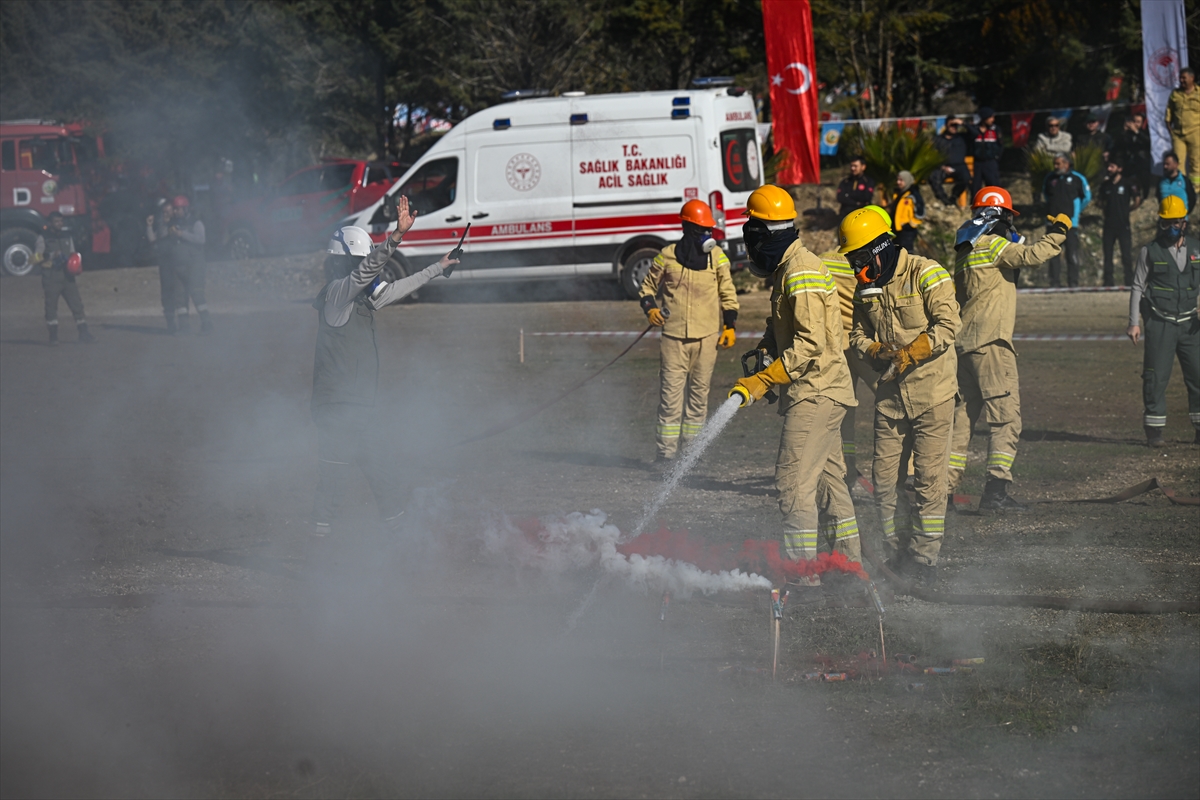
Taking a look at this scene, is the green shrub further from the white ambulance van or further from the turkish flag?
the white ambulance van

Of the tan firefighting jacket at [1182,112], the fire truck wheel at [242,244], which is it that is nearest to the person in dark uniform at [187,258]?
the fire truck wheel at [242,244]

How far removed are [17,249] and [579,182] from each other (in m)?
11.4

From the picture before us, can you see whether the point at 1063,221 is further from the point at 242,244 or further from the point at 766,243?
the point at 242,244

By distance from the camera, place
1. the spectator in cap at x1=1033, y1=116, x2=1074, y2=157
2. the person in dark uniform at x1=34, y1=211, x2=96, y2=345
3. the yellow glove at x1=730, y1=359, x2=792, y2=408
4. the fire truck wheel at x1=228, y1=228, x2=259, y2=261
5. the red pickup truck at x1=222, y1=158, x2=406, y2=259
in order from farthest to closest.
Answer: the fire truck wheel at x1=228, y1=228, x2=259, y2=261 → the red pickup truck at x1=222, y1=158, x2=406, y2=259 → the spectator in cap at x1=1033, y1=116, x2=1074, y2=157 → the person in dark uniform at x1=34, y1=211, x2=96, y2=345 → the yellow glove at x1=730, y1=359, x2=792, y2=408

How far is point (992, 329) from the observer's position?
6.79m

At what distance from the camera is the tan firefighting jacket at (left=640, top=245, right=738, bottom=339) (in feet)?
26.8

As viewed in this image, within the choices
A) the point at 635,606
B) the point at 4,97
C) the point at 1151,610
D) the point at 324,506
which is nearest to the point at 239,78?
the point at 4,97

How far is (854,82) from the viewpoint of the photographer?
990 inches

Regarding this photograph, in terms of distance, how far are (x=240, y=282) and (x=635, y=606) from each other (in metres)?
16.1

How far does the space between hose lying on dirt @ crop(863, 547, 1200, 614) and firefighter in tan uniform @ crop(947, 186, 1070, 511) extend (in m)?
1.47

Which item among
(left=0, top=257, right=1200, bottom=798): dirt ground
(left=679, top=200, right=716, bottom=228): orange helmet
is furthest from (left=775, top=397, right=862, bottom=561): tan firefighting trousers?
(left=679, top=200, right=716, bottom=228): orange helmet

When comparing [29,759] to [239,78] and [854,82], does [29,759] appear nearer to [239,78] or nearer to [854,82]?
[239,78]

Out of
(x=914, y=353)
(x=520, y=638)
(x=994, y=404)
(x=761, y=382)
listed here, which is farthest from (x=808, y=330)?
(x=994, y=404)

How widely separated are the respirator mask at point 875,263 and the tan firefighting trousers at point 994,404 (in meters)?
1.59
